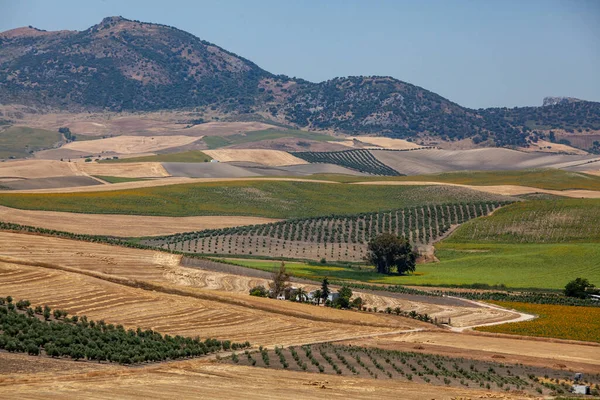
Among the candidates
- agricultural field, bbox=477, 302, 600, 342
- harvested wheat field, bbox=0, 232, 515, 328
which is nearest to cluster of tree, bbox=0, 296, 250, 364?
harvested wheat field, bbox=0, 232, 515, 328

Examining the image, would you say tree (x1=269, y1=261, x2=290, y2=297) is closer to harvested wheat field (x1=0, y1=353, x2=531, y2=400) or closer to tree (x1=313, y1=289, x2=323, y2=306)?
tree (x1=313, y1=289, x2=323, y2=306)

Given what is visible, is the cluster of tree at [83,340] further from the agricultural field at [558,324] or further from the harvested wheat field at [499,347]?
the agricultural field at [558,324]

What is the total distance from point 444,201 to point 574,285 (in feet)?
244

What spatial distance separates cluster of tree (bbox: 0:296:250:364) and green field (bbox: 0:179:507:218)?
81.4 metres

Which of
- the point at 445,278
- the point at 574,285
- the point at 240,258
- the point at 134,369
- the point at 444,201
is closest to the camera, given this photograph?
the point at 134,369

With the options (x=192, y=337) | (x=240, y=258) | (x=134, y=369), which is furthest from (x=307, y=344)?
(x=240, y=258)

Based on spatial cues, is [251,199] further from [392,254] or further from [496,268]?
[496,268]

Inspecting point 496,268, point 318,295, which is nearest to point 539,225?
point 496,268

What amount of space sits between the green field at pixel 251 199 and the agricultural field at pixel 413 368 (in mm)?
85870

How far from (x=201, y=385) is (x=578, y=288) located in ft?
183

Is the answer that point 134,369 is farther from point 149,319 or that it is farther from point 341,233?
point 341,233

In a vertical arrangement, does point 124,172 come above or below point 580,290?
above

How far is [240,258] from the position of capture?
356 feet

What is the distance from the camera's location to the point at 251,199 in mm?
160500
